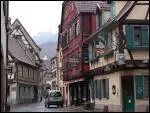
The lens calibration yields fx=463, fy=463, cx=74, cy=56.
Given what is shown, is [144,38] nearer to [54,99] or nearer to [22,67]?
[54,99]

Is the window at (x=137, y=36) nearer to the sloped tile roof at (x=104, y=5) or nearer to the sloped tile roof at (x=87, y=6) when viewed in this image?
the sloped tile roof at (x=104, y=5)

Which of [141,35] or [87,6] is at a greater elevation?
[87,6]

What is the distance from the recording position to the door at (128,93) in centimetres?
3534

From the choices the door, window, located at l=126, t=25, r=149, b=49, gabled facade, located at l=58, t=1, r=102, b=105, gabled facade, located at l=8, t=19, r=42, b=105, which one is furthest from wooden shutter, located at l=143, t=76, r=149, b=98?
gabled facade, located at l=8, t=19, r=42, b=105

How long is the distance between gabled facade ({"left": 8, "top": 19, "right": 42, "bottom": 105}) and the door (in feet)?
110

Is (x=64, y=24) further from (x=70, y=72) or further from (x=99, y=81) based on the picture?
(x=99, y=81)

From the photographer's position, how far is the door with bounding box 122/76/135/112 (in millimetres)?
35344

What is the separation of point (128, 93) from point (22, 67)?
4090cm

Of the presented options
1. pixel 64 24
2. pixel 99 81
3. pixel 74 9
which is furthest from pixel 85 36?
pixel 64 24

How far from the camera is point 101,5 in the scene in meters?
44.5

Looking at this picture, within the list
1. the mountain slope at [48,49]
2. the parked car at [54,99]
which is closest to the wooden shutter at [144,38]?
the parked car at [54,99]

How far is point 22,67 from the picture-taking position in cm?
7450

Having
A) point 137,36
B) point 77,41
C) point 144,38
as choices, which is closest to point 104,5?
point 77,41

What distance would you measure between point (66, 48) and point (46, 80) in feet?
249
